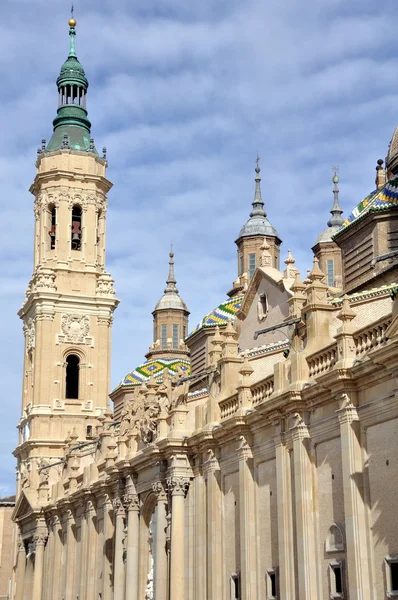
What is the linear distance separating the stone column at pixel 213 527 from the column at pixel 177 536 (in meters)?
1.69

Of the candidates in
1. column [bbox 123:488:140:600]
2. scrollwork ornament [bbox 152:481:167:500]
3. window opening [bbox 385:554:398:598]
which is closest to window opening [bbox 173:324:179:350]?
column [bbox 123:488:140:600]

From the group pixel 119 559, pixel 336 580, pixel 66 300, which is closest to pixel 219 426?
pixel 336 580

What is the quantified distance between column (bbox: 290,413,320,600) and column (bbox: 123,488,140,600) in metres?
14.0

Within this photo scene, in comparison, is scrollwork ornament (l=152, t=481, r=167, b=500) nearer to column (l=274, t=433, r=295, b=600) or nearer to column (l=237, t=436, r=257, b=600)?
column (l=237, t=436, r=257, b=600)

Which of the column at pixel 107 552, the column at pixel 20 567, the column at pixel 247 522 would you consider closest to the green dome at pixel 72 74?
the column at pixel 20 567

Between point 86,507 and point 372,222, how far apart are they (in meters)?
19.5

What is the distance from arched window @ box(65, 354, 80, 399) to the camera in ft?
223

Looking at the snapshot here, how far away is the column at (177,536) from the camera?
1371 inches

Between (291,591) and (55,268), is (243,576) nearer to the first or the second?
(291,591)

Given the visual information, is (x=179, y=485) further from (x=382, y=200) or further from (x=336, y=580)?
(x=382, y=200)

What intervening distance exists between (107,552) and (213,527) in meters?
12.0

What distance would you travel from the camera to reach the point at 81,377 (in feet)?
220

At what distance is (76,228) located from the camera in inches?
2739

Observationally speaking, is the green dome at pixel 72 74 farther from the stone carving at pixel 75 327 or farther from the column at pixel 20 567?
the column at pixel 20 567
